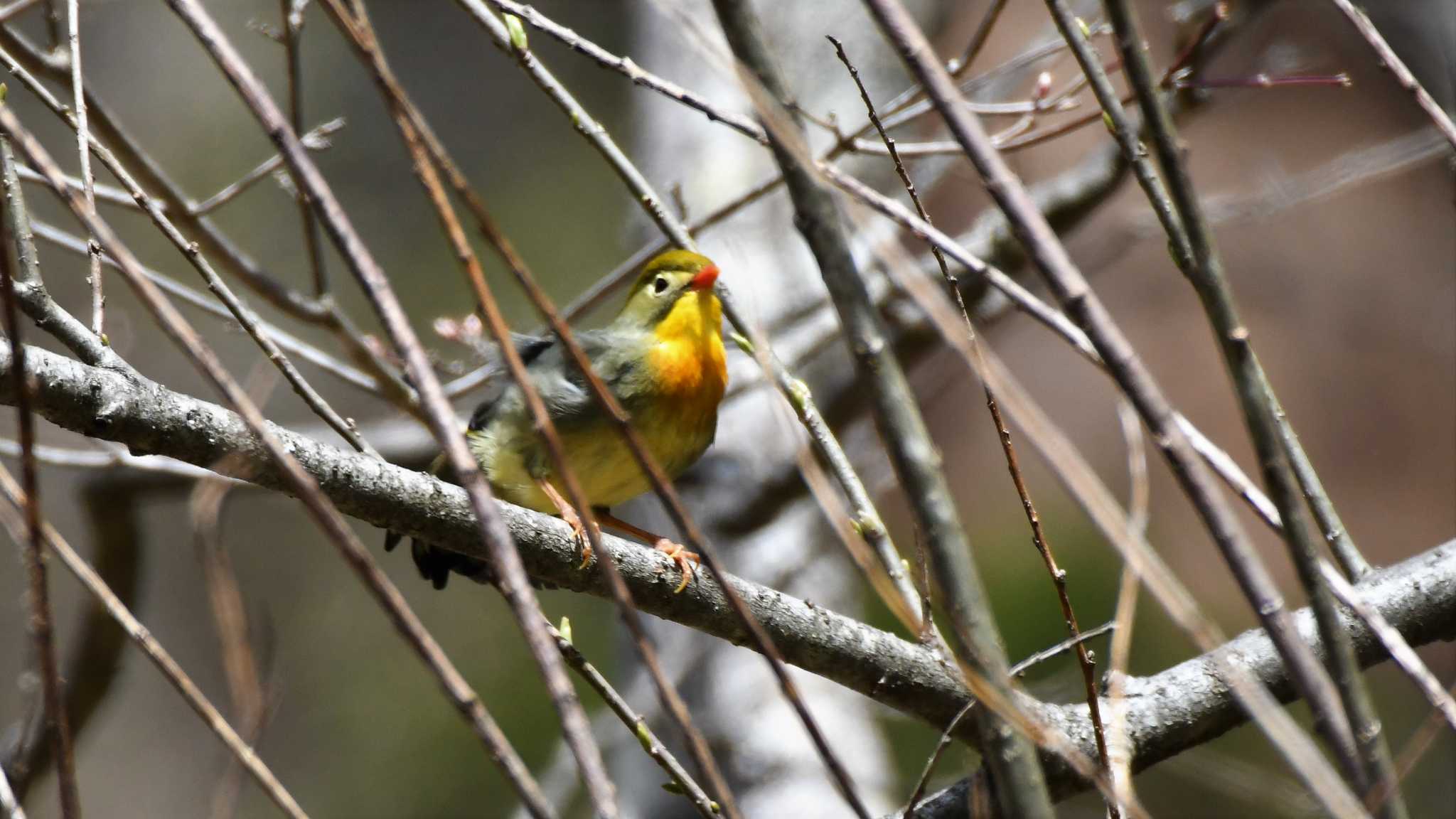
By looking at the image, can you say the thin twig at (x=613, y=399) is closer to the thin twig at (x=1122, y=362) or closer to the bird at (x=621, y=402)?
the thin twig at (x=1122, y=362)

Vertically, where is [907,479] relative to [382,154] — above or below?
below

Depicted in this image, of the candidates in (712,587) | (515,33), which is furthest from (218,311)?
(712,587)

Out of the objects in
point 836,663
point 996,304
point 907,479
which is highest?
point 996,304

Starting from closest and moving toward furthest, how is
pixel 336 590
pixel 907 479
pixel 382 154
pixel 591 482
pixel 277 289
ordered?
pixel 907 479
pixel 591 482
pixel 277 289
pixel 336 590
pixel 382 154

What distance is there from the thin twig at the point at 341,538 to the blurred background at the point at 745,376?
164 centimetres

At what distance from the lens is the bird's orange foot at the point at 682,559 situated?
2279 mm

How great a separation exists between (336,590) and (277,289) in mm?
5740

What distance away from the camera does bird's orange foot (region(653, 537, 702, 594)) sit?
2279 mm

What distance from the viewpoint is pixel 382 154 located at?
403 inches

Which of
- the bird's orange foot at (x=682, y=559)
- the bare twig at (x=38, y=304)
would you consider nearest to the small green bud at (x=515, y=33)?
the bare twig at (x=38, y=304)

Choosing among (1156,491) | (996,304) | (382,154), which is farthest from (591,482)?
(382,154)

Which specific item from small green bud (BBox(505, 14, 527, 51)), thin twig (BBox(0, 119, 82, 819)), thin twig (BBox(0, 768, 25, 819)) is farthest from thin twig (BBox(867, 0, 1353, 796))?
small green bud (BBox(505, 14, 527, 51))

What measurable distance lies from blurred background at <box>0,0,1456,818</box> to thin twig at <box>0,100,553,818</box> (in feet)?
5.39

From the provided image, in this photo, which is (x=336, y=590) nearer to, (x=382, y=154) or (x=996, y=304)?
(x=382, y=154)
